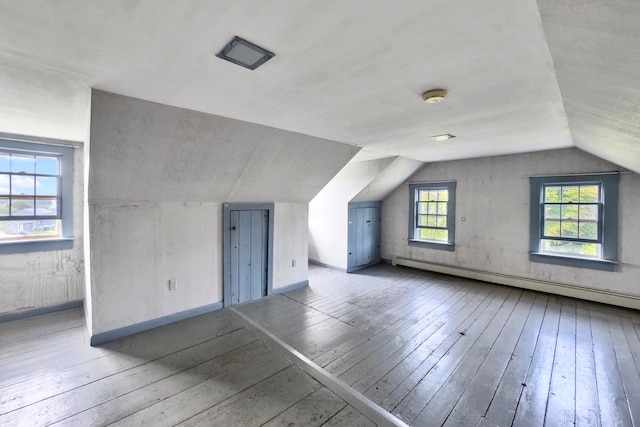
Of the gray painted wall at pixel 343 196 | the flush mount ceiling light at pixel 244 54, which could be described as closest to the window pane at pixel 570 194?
the gray painted wall at pixel 343 196

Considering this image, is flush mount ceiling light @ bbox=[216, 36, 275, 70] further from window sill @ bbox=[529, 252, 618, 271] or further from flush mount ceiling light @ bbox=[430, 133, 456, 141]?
window sill @ bbox=[529, 252, 618, 271]

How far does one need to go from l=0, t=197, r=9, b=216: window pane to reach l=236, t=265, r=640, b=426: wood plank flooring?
3.22m

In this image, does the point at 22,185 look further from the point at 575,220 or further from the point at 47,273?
the point at 575,220

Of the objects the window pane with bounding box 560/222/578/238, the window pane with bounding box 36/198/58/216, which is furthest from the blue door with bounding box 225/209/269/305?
the window pane with bounding box 560/222/578/238

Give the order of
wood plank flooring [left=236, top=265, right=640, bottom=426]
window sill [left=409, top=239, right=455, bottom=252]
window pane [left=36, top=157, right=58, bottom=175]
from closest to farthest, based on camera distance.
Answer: wood plank flooring [left=236, top=265, right=640, bottom=426]
window pane [left=36, top=157, right=58, bottom=175]
window sill [left=409, top=239, right=455, bottom=252]

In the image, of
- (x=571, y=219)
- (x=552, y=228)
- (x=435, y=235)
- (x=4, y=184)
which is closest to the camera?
(x=4, y=184)

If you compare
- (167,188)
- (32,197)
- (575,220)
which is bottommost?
(575,220)

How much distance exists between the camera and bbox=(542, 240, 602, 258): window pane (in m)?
4.19

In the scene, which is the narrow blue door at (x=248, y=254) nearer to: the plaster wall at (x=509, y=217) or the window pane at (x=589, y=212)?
the plaster wall at (x=509, y=217)

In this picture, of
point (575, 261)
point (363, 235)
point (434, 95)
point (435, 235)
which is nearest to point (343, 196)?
point (363, 235)

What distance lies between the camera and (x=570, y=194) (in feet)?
14.4

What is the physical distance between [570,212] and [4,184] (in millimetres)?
7994

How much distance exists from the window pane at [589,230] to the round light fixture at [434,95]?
3867 mm

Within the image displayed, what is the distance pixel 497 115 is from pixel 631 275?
342 cm
